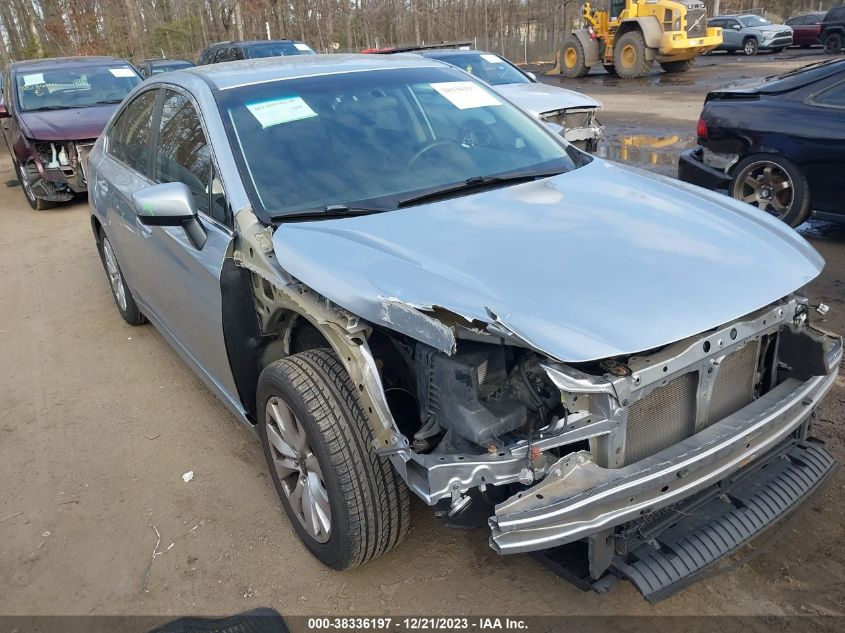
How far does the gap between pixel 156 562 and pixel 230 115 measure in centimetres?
195

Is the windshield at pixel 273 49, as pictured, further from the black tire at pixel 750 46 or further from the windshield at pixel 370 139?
the black tire at pixel 750 46

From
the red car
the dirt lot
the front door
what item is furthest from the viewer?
the red car

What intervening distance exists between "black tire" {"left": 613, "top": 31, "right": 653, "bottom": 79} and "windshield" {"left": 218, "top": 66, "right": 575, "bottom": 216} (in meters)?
18.8

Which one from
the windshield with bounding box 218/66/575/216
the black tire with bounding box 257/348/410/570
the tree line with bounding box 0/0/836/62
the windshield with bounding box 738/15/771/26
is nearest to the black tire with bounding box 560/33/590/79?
the windshield with bounding box 738/15/771/26

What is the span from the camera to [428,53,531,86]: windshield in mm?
9930

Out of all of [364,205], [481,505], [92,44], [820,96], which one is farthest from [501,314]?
[92,44]

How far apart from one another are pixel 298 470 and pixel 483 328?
111cm

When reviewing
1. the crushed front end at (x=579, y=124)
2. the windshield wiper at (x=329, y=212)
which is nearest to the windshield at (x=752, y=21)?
the crushed front end at (x=579, y=124)

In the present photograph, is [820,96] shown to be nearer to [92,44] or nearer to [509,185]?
[509,185]

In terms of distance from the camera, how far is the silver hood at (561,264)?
6.83 feet

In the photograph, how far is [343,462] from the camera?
2.37m

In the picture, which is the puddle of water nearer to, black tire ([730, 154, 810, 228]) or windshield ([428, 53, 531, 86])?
windshield ([428, 53, 531, 86])

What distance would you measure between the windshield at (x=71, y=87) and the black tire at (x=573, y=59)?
16.2 metres

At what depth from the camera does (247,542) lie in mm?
2979
